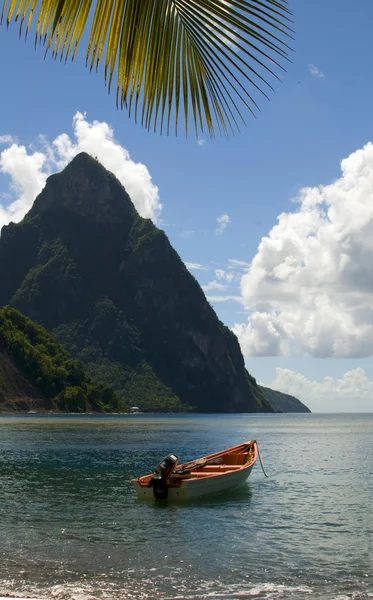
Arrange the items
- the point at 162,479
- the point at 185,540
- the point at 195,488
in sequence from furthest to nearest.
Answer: the point at 195,488 → the point at 162,479 → the point at 185,540

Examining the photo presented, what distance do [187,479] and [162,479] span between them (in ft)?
4.76

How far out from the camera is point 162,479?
92.2 feet

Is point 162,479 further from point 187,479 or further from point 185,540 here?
point 185,540

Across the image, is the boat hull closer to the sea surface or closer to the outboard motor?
the outboard motor

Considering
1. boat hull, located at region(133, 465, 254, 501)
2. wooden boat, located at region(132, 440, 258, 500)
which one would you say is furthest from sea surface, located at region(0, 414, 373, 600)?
wooden boat, located at region(132, 440, 258, 500)

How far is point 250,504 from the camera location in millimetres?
28516

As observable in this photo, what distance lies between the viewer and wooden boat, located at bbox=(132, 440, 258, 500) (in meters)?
28.1

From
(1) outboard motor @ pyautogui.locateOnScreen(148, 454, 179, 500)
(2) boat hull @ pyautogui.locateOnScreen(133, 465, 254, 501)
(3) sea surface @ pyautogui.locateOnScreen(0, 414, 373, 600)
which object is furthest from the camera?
(2) boat hull @ pyautogui.locateOnScreen(133, 465, 254, 501)

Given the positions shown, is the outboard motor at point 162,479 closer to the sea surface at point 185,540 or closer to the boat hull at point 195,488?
the boat hull at point 195,488

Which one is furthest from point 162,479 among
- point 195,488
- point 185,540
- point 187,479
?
point 185,540

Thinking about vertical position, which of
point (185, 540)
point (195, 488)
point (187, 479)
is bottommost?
point (185, 540)

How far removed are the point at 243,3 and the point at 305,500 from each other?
98.1 ft

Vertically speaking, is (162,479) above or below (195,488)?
above

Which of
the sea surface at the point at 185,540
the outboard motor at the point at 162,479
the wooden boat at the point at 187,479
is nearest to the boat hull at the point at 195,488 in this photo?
the wooden boat at the point at 187,479
